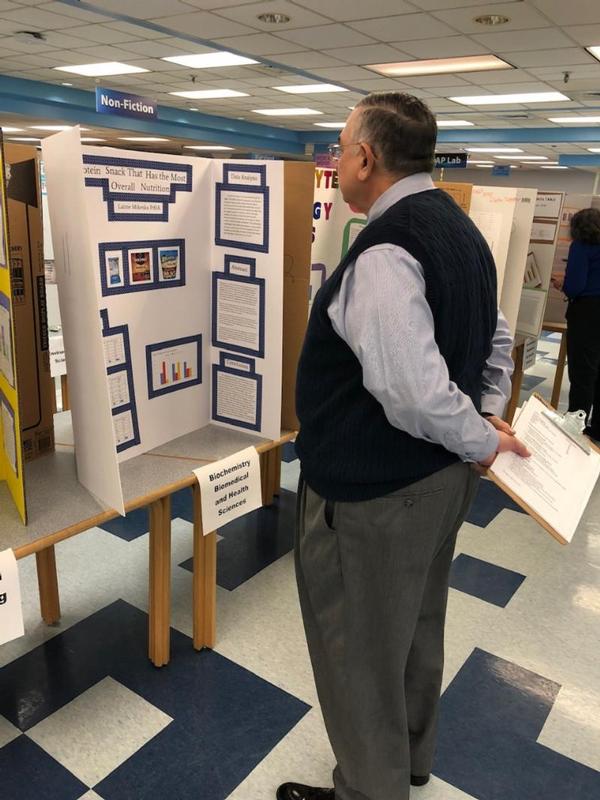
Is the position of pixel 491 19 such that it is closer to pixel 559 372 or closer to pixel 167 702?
pixel 559 372

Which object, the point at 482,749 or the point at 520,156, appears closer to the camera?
the point at 482,749

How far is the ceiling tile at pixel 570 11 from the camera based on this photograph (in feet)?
15.4

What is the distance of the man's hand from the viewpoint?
3.52 ft

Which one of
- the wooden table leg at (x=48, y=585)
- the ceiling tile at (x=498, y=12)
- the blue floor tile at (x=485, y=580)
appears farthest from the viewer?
the ceiling tile at (x=498, y=12)

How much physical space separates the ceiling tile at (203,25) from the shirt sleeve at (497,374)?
5.43 metres

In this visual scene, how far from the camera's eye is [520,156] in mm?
15078

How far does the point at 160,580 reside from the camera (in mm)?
1743

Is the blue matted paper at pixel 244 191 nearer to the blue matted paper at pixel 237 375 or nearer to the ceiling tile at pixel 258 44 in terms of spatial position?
the blue matted paper at pixel 237 375

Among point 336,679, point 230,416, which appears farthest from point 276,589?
point 336,679

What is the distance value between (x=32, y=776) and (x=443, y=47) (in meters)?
6.68

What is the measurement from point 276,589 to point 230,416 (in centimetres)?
73

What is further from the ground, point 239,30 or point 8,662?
point 239,30

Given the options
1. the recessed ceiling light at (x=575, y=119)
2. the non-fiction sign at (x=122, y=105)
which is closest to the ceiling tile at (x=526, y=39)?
the non-fiction sign at (x=122, y=105)

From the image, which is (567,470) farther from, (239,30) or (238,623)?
Result: (239,30)
